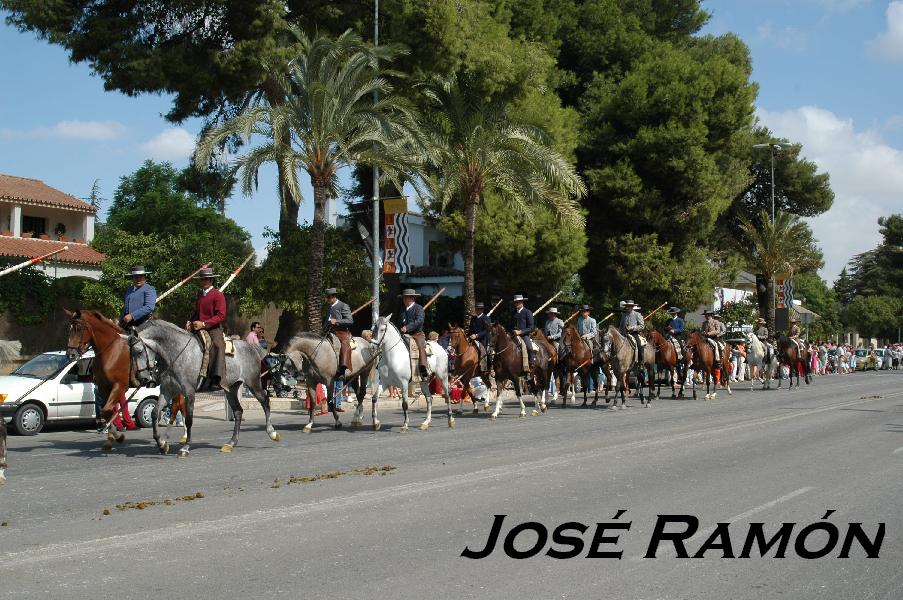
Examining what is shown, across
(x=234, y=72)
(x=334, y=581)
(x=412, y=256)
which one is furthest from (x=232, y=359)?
(x=412, y=256)

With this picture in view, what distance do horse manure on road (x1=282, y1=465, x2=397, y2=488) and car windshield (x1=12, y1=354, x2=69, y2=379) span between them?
28.2ft

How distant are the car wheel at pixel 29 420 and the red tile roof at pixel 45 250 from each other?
28758 millimetres

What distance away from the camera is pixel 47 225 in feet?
176

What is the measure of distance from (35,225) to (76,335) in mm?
43718

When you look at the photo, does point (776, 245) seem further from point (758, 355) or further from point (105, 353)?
point (105, 353)

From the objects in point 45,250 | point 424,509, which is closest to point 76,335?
point 424,509

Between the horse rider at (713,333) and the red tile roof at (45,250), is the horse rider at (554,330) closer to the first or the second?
the horse rider at (713,333)

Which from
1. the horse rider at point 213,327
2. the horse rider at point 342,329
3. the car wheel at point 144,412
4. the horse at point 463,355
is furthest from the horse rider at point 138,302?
the horse at point 463,355

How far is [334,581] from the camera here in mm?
6773

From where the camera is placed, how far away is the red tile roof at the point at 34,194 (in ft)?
164

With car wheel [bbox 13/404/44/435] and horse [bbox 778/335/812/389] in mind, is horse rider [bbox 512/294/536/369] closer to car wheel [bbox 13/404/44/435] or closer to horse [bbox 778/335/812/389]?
car wheel [bbox 13/404/44/435]

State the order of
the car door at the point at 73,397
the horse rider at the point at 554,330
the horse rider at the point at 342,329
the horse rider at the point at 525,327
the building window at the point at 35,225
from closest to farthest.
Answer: the horse rider at the point at 342,329 < the car door at the point at 73,397 < the horse rider at the point at 525,327 < the horse rider at the point at 554,330 < the building window at the point at 35,225

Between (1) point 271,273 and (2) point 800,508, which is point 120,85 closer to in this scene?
(1) point 271,273

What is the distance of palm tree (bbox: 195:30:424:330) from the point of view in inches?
1062
